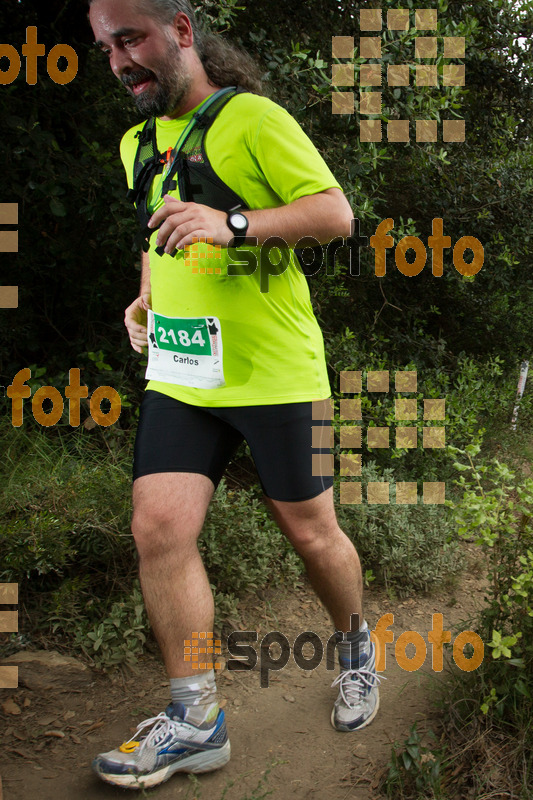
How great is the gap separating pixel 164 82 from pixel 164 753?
6.62 ft

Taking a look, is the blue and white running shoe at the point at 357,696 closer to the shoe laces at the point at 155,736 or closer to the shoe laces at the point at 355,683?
the shoe laces at the point at 355,683

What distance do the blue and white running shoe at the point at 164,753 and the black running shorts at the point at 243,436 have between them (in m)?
0.75

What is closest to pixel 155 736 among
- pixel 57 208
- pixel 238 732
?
pixel 238 732

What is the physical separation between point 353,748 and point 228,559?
106cm

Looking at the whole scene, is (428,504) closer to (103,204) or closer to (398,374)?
(398,374)

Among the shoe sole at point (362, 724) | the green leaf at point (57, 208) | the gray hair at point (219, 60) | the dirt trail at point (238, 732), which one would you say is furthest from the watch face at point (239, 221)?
the green leaf at point (57, 208)

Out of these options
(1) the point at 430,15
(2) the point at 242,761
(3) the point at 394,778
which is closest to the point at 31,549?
(2) the point at 242,761

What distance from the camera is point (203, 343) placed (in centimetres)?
213

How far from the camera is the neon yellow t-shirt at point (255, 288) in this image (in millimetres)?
1980

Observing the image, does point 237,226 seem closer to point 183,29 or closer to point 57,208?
point 183,29

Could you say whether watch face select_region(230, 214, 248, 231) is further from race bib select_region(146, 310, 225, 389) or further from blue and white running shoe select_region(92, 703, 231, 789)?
blue and white running shoe select_region(92, 703, 231, 789)

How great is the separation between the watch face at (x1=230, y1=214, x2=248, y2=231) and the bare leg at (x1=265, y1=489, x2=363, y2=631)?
2.79ft

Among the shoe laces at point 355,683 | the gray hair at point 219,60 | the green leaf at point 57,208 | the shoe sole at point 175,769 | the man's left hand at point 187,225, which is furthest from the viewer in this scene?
the green leaf at point 57,208

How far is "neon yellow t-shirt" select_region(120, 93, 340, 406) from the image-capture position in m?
1.98
